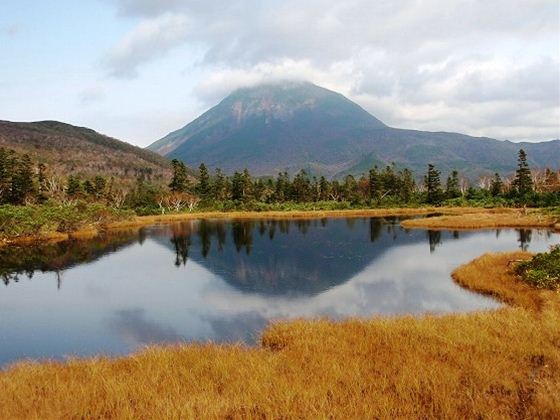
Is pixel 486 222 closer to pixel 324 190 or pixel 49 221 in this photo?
pixel 49 221

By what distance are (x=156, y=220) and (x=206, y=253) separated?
5602cm

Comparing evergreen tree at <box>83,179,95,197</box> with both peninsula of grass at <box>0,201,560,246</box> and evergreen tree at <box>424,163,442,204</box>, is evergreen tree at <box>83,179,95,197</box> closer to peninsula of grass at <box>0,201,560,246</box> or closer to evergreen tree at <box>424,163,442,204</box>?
peninsula of grass at <box>0,201,560,246</box>

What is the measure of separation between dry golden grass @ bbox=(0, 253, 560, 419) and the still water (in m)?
5.47

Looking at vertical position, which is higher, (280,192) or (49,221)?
(280,192)

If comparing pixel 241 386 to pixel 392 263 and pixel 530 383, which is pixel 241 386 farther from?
pixel 392 263

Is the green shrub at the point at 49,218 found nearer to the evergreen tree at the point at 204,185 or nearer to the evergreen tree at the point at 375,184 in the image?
the evergreen tree at the point at 204,185

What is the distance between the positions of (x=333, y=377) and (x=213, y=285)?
2254cm

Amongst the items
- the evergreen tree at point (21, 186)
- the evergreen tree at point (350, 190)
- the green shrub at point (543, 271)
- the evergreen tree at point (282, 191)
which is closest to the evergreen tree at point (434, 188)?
the evergreen tree at point (350, 190)

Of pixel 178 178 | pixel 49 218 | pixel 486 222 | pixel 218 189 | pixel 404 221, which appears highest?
pixel 178 178

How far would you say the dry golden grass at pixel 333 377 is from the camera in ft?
31.8

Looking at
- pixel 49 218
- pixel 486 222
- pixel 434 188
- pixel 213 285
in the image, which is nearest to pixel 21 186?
pixel 49 218

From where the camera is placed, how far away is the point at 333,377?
1202 centimetres

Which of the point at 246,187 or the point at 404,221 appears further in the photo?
the point at 246,187

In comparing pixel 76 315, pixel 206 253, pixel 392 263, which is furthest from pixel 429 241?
pixel 76 315
